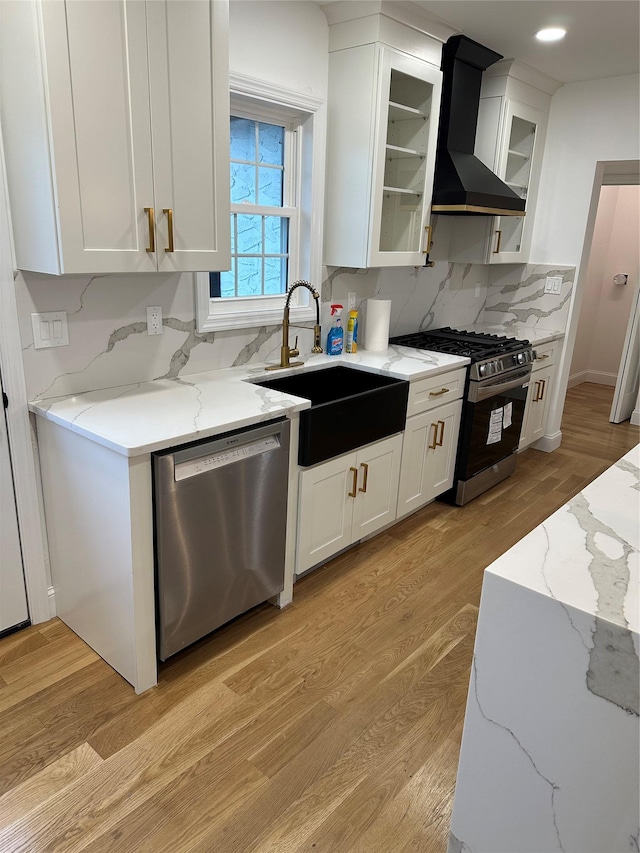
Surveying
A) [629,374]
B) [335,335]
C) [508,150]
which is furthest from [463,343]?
[629,374]

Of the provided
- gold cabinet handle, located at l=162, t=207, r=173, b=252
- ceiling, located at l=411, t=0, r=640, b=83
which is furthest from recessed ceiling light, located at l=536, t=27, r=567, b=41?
gold cabinet handle, located at l=162, t=207, r=173, b=252

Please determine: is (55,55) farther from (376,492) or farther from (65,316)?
(376,492)

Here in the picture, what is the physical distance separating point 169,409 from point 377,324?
Result: 163 centimetres

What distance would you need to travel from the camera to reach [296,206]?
3143 mm

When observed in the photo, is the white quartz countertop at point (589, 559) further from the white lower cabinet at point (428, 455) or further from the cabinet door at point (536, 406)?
the cabinet door at point (536, 406)

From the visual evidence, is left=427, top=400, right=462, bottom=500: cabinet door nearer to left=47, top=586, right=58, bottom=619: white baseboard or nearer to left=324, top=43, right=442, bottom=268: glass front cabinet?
left=324, top=43, right=442, bottom=268: glass front cabinet

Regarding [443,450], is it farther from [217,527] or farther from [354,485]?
[217,527]

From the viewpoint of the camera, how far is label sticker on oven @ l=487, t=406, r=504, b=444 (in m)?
3.70

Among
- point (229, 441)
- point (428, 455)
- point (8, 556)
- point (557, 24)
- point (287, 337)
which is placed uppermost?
point (557, 24)

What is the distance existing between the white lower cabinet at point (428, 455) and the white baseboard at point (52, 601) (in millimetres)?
1722

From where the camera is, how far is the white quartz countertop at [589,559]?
3.58 feet

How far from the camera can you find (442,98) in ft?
11.2

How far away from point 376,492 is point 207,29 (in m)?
2.06

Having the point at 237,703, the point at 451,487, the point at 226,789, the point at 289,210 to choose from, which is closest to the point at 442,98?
the point at 289,210
